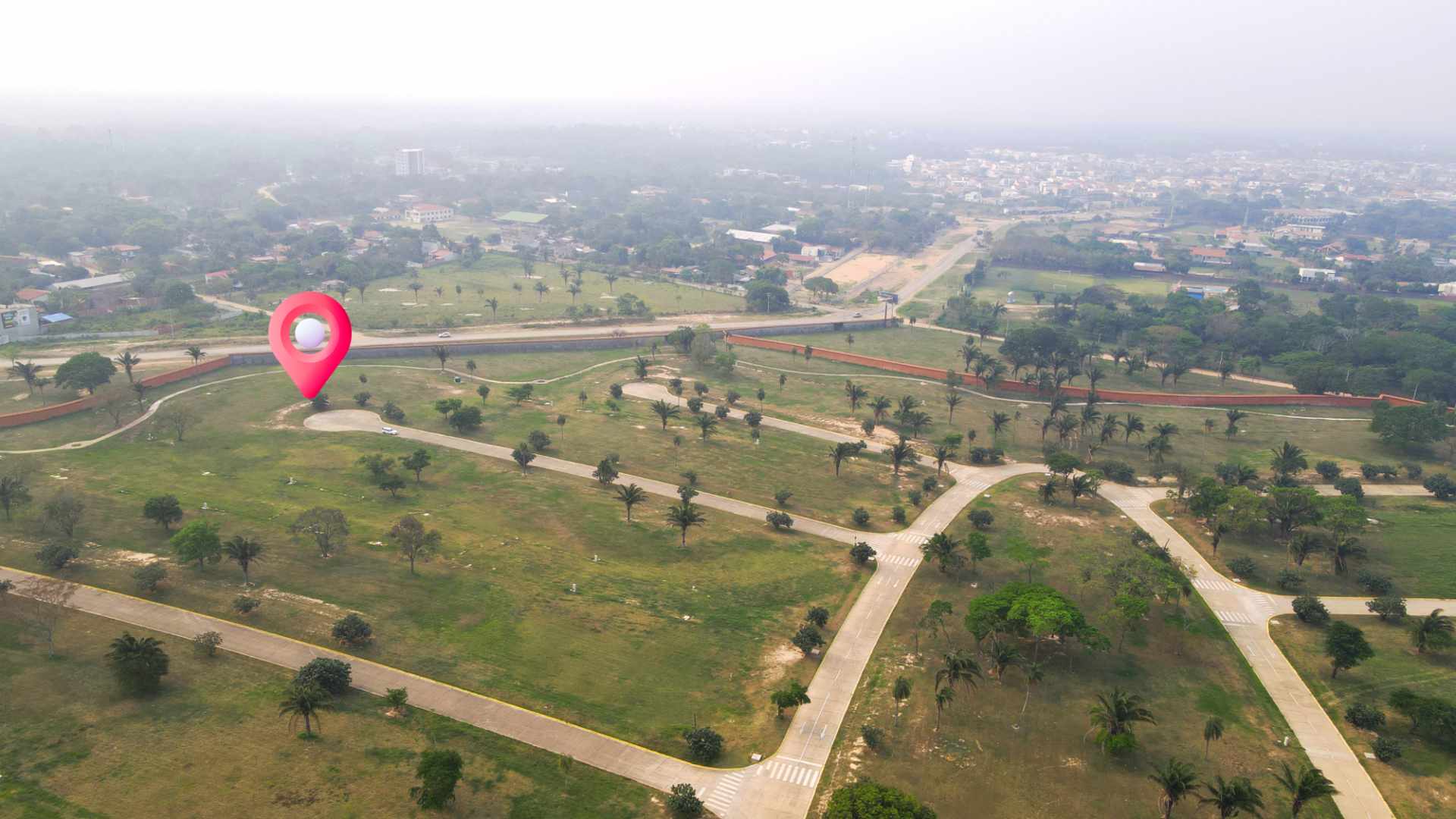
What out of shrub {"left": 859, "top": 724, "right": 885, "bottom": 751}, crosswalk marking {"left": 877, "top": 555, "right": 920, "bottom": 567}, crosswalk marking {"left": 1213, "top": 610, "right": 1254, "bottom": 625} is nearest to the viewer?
shrub {"left": 859, "top": 724, "right": 885, "bottom": 751}

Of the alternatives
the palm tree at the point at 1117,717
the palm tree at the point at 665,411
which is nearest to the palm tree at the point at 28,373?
the palm tree at the point at 665,411

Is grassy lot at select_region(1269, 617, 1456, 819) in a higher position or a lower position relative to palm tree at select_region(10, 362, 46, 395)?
lower

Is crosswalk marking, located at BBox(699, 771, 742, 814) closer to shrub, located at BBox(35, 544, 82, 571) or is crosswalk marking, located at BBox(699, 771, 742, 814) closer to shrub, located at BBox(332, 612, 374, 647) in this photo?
shrub, located at BBox(332, 612, 374, 647)

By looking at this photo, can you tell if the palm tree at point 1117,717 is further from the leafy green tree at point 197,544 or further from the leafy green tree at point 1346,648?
the leafy green tree at point 197,544

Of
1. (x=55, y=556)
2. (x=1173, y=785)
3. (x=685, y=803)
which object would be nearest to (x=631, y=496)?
(x=685, y=803)

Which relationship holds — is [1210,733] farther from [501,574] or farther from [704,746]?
[501,574]

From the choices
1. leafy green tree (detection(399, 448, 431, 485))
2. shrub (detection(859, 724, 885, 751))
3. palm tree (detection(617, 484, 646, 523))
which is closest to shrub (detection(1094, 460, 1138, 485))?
palm tree (detection(617, 484, 646, 523))

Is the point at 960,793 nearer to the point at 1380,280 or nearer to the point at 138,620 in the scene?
the point at 138,620

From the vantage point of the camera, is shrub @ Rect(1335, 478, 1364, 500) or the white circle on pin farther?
shrub @ Rect(1335, 478, 1364, 500)
